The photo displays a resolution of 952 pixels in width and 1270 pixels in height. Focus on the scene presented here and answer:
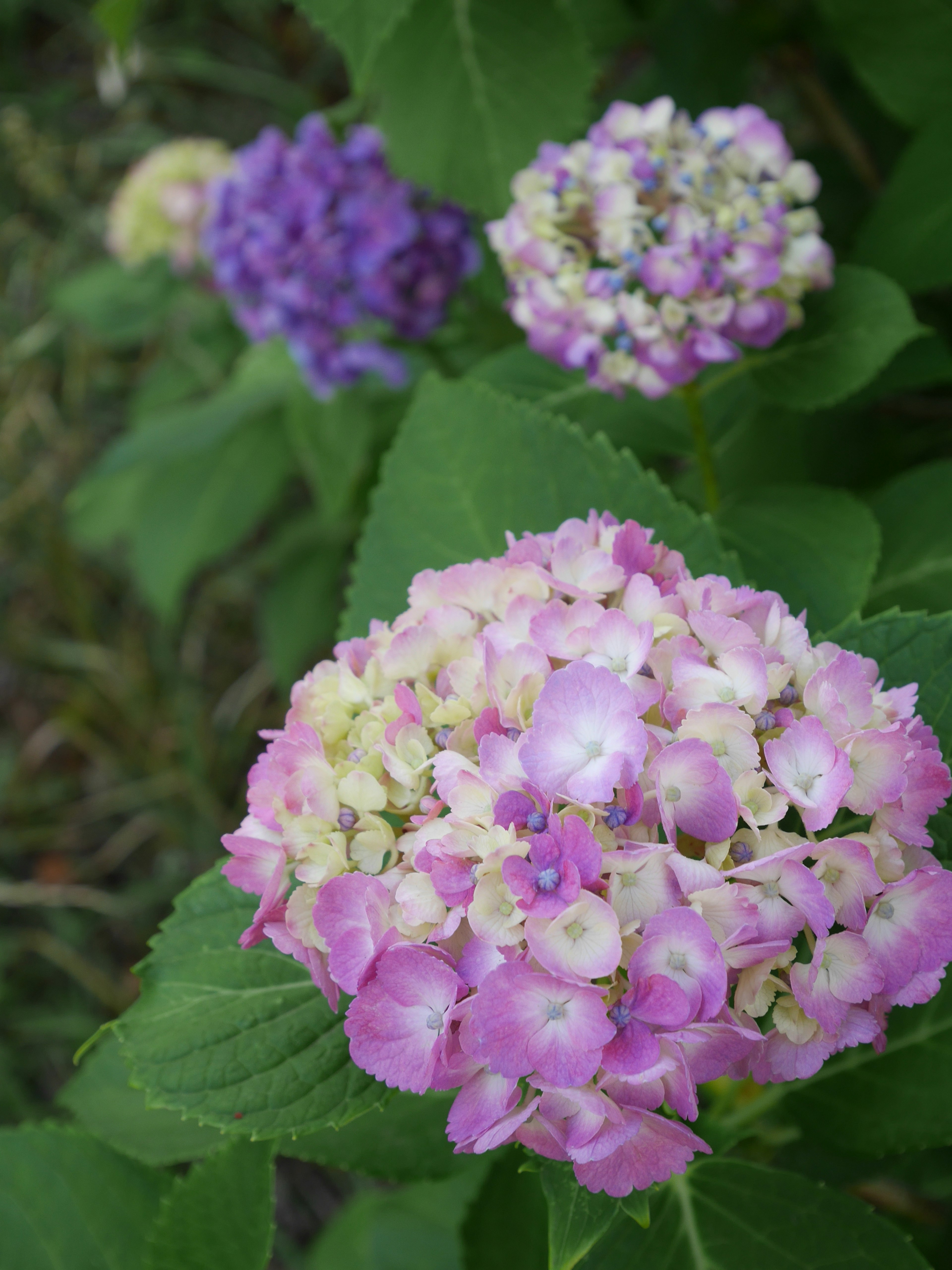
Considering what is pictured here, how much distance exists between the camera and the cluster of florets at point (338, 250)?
70.8 inches

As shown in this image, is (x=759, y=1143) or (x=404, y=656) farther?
(x=759, y=1143)

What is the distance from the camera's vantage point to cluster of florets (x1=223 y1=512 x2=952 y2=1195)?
599 mm

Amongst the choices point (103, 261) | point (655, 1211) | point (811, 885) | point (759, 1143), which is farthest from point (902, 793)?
point (103, 261)

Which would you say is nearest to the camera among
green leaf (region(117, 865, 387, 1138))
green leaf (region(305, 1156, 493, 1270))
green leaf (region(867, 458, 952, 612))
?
green leaf (region(117, 865, 387, 1138))

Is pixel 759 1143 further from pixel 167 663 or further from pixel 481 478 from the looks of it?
pixel 167 663

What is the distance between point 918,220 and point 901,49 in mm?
300

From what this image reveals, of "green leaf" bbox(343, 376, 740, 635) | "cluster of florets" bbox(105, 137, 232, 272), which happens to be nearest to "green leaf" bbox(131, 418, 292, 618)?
"cluster of florets" bbox(105, 137, 232, 272)

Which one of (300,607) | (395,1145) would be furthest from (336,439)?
(395,1145)

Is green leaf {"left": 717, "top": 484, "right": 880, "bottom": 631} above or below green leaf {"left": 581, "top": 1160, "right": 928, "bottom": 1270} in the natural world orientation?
above

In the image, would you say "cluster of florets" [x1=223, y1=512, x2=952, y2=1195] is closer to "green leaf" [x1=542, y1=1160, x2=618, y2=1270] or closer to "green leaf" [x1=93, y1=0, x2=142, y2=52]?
"green leaf" [x1=542, y1=1160, x2=618, y2=1270]

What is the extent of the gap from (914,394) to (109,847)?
2.18 meters

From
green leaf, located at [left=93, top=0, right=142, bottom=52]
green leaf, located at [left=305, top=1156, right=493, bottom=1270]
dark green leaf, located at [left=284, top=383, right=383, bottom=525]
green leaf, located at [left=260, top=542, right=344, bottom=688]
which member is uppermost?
green leaf, located at [left=93, top=0, right=142, bottom=52]

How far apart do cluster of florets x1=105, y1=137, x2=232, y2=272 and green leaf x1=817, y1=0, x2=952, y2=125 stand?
1649 mm

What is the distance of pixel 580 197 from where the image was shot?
46.5 inches
